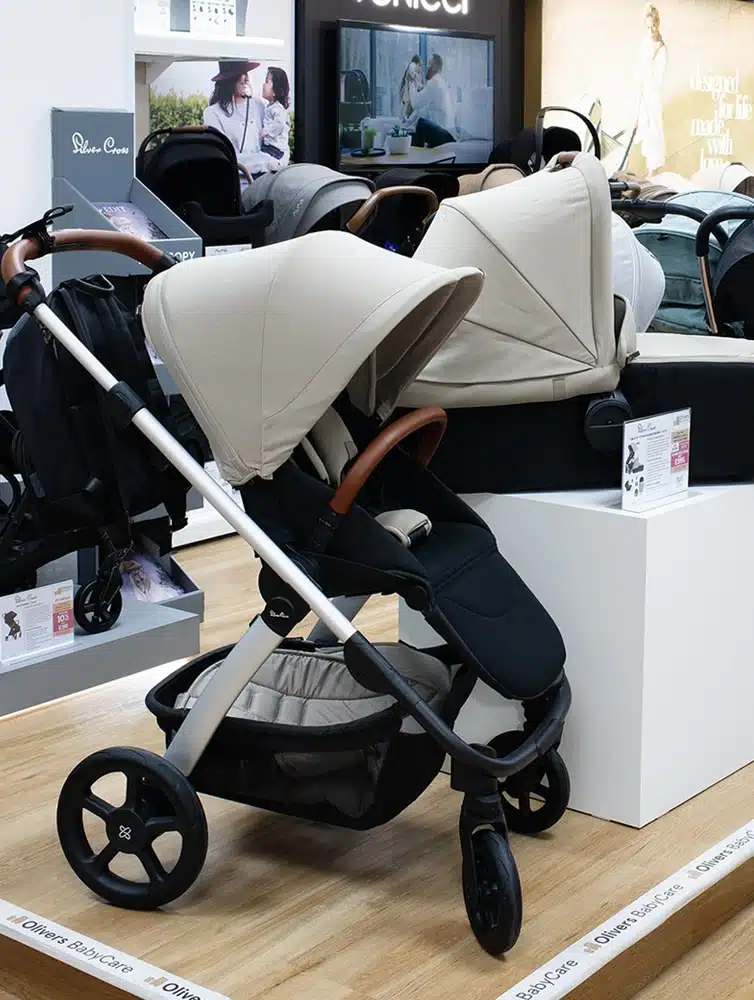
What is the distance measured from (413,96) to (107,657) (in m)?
3.50

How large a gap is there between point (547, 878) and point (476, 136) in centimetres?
460

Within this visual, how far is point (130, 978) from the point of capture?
1952 millimetres

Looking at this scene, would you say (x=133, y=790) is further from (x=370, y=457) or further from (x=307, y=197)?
(x=307, y=197)

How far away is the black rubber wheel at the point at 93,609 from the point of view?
3193 mm

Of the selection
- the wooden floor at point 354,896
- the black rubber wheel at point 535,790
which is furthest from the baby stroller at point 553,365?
the wooden floor at point 354,896

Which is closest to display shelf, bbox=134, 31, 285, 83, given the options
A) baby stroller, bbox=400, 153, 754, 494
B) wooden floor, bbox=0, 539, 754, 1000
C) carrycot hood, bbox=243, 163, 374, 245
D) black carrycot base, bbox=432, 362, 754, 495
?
carrycot hood, bbox=243, 163, 374, 245

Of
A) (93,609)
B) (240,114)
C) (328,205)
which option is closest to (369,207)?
(328,205)

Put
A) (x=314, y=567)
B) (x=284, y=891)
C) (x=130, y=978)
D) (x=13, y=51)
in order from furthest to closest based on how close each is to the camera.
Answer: (x=13, y=51), (x=284, y=891), (x=314, y=567), (x=130, y=978)

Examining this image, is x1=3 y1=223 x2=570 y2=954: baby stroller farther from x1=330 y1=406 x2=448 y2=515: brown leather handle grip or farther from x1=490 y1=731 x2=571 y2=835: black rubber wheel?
x1=490 y1=731 x2=571 y2=835: black rubber wheel

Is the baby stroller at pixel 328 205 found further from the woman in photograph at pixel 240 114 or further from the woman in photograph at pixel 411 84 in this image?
the woman in photograph at pixel 411 84

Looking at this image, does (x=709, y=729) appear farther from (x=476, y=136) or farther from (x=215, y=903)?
(x=476, y=136)

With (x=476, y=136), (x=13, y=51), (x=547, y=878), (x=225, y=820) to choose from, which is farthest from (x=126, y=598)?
(x=476, y=136)

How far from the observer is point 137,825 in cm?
214

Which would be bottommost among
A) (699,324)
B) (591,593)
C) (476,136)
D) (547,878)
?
(547,878)
